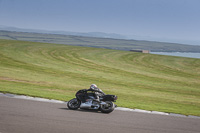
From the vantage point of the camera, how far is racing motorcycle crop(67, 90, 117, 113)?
12.6 m

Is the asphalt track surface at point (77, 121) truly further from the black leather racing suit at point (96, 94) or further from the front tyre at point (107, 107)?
the black leather racing suit at point (96, 94)

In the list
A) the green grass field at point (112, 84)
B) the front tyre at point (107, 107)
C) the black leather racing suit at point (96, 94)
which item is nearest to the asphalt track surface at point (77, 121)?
the front tyre at point (107, 107)

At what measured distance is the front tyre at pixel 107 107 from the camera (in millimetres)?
Answer: 12539

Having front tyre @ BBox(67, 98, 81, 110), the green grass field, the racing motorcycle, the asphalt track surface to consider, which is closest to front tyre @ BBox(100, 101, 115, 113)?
the racing motorcycle

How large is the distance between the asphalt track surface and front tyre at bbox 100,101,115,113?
0.78 feet

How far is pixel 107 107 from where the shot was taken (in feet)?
41.8

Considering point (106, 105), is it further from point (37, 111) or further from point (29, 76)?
point (29, 76)

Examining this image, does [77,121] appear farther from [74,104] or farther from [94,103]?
[74,104]

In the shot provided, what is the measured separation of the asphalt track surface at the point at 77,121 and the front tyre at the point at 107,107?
9.4 inches

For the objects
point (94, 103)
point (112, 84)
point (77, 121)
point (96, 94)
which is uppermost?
point (96, 94)

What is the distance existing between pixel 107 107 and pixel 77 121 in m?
2.42

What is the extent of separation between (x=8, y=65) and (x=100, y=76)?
10698 millimetres

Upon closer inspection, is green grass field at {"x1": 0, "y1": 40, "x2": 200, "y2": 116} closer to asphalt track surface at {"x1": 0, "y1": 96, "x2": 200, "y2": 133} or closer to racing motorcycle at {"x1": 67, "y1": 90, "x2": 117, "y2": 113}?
racing motorcycle at {"x1": 67, "y1": 90, "x2": 117, "y2": 113}

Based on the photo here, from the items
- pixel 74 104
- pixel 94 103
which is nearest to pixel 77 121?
pixel 94 103
